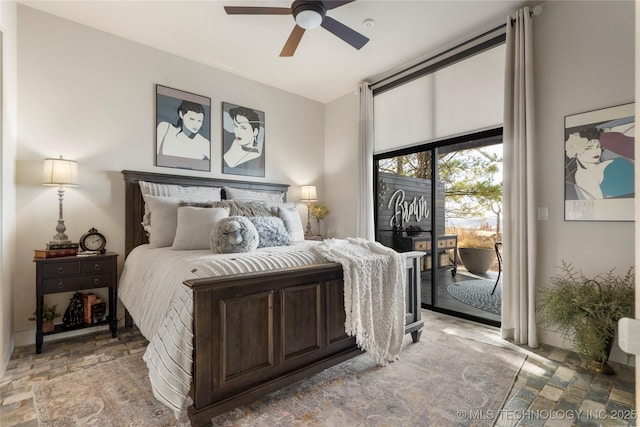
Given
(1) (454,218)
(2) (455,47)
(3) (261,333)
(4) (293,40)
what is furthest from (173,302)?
(2) (455,47)

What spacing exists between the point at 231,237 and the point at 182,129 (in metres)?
2.11

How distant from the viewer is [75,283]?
2.69 m

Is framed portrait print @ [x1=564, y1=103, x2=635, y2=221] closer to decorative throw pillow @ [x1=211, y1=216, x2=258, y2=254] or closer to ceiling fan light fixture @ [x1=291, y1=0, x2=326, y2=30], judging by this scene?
ceiling fan light fixture @ [x1=291, y1=0, x2=326, y2=30]

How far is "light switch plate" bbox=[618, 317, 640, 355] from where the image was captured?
1.83ft

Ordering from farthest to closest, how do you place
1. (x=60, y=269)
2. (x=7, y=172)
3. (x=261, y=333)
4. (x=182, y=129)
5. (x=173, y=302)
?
1. (x=182, y=129)
2. (x=60, y=269)
3. (x=7, y=172)
4. (x=261, y=333)
5. (x=173, y=302)

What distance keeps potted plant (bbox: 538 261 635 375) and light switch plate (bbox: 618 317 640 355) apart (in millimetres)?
2132

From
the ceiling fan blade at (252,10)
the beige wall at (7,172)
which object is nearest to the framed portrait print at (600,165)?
the ceiling fan blade at (252,10)

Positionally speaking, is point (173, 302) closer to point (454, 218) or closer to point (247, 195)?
point (247, 195)

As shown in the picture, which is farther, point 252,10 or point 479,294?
point 479,294

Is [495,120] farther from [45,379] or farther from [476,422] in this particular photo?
[45,379]

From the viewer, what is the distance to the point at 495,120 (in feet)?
10.2

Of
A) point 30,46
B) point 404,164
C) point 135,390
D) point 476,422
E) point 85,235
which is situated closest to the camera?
point 476,422

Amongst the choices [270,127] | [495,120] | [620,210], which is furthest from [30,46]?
[620,210]

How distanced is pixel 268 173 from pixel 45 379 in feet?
10.2
